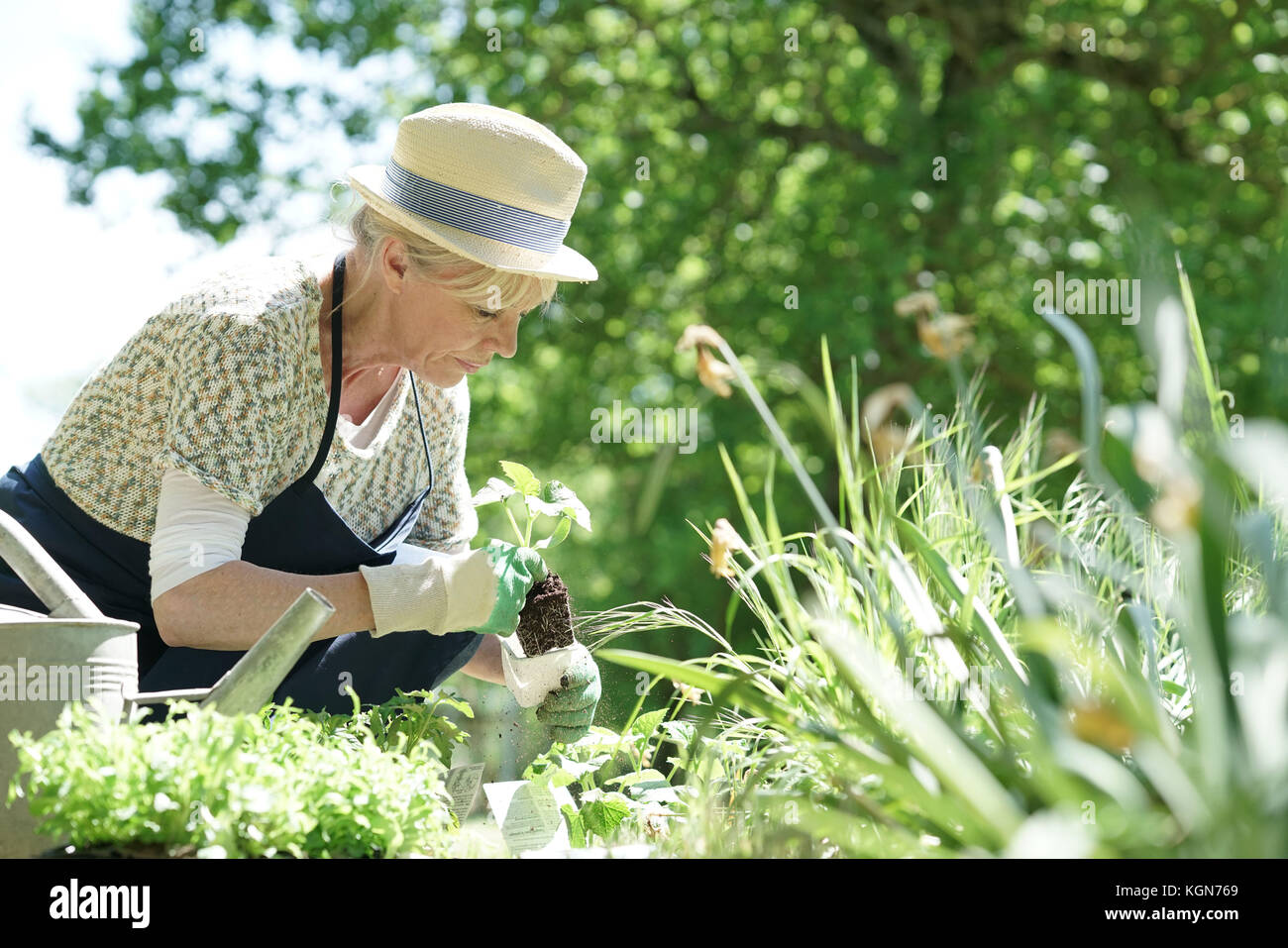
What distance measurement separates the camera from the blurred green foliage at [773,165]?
6.45 meters

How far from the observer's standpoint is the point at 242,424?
154cm

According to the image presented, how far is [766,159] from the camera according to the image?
7.48m

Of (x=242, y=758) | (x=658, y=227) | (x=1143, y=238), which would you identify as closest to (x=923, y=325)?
(x=1143, y=238)

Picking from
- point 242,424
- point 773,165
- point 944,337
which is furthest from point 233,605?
point 773,165

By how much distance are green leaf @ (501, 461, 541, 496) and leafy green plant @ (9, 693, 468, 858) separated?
0.60 m

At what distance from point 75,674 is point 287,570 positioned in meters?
0.72

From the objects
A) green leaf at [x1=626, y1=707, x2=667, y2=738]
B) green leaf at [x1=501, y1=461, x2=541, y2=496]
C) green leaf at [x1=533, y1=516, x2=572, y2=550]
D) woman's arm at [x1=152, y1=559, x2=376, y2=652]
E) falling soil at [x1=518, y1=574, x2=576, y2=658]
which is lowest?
green leaf at [x1=626, y1=707, x2=667, y2=738]

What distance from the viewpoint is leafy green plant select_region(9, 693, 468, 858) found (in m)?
0.89

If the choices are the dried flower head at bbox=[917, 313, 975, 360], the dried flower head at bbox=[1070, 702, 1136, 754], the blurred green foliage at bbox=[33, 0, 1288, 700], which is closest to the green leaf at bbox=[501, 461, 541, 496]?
the dried flower head at bbox=[917, 313, 975, 360]

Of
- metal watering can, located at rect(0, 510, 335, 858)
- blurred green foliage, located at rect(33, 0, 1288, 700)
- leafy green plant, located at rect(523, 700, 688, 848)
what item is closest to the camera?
metal watering can, located at rect(0, 510, 335, 858)

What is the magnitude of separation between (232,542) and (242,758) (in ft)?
2.07

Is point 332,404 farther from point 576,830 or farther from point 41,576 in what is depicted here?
point 576,830

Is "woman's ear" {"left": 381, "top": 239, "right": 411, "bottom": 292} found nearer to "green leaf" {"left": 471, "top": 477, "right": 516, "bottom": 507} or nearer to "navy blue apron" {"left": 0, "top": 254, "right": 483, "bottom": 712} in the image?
"navy blue apron" {"left": 0, "top": 254, "right": 483, "bottom": 712}
